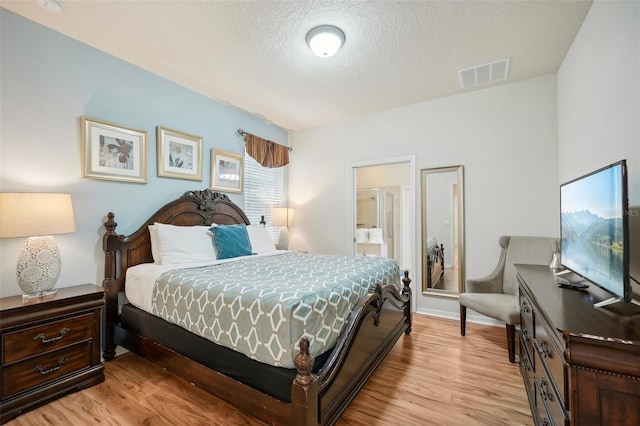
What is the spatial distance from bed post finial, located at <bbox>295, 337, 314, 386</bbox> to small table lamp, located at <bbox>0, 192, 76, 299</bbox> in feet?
6.45

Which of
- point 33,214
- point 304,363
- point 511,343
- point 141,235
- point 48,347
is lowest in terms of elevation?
point 511,343

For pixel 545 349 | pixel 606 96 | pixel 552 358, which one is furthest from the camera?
pixel 606 96

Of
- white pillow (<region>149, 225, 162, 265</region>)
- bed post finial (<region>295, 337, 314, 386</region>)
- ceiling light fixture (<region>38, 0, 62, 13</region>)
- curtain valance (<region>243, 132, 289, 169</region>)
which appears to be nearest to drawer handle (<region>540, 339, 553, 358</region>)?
bed post finial (<region>295, 337, 314, 386</region>)

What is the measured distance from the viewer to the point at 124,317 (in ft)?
7.92

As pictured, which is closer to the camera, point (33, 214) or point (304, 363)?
point (304, 363)

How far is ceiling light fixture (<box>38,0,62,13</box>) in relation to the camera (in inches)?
76.4

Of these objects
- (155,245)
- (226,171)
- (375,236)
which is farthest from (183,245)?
(375,236)

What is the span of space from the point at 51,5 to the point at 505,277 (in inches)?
182

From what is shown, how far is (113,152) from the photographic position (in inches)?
103

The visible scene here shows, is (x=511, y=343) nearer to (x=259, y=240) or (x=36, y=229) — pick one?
(x=259, y=240)

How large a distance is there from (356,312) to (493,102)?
304 cm

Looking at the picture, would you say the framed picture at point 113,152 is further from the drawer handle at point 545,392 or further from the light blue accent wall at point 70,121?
the drawer handle at point 545,392

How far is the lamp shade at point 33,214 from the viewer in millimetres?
1796

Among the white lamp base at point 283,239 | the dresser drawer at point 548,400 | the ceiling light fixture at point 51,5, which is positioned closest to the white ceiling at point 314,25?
the ceiling light fixture at point 51,5
